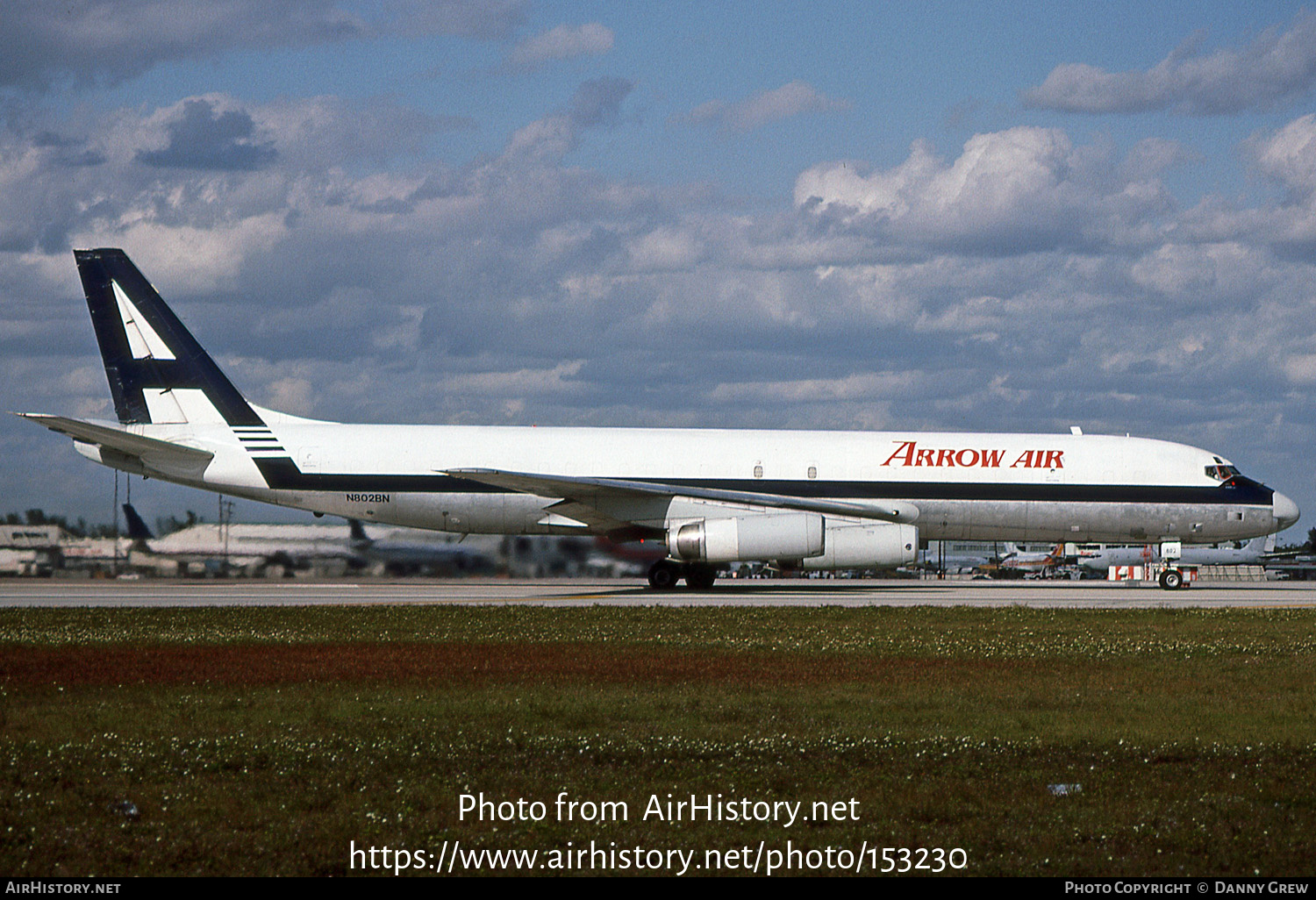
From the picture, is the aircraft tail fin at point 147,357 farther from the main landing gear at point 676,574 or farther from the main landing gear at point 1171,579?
the main landing gear at point 1171,579

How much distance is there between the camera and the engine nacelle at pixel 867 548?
25.8m

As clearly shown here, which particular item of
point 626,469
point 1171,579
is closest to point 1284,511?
point 1171,579

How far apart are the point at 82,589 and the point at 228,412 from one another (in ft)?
17.4

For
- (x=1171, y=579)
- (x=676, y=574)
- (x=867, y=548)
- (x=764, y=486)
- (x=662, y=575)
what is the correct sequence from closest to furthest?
(x=867, y=548), (x=764, y=486), (x=662, y=575), (x=676, y=574), (x=1171, y=579)

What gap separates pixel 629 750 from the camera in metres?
8.03

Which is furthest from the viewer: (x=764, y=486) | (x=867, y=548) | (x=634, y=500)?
(x=764, y=486)

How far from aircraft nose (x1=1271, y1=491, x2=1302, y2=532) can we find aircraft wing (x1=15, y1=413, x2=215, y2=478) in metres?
25.2

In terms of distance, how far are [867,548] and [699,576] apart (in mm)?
4339

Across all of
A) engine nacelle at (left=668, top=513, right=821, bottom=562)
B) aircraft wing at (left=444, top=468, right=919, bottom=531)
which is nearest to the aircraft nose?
Answer: aircraft wing at (left=444, top=468, right=919, bottom=531)

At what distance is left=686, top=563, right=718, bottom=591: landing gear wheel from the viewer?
28.1m

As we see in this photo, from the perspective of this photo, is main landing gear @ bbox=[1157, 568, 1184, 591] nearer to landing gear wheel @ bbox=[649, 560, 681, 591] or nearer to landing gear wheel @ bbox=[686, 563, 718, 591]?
landing gear wheel @ bbox=[686, 563, 718, 591]

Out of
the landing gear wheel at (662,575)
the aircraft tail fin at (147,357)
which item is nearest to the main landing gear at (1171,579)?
the landing gear wheel at (662,575)

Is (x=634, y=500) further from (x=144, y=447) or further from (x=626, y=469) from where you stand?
(x=144, y=447)

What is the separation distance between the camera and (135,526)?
107 ft
